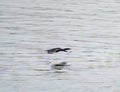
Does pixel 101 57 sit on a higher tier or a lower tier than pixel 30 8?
lower

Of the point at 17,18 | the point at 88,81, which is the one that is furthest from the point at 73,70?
the point at 17,18

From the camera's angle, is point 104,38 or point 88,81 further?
point 104,38

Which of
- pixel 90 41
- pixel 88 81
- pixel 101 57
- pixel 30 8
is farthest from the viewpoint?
pixel 30 8

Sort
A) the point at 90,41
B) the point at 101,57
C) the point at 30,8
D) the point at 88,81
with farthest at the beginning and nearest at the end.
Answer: the point at 30,8 → the point at 90,41 → the point at 101,57 → the point at 88,81

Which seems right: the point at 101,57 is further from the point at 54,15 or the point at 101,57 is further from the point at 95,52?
the point at 54,15

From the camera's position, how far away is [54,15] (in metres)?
2.04

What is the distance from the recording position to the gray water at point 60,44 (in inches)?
61.2

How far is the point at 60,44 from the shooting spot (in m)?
1.79

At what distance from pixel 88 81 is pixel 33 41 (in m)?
0.40

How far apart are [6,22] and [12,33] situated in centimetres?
13

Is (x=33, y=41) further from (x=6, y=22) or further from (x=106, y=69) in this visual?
(x=106, y=69)

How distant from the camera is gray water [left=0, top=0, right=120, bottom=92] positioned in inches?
61.2

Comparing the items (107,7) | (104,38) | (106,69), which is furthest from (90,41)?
(107,7)

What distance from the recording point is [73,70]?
1.62 metres
